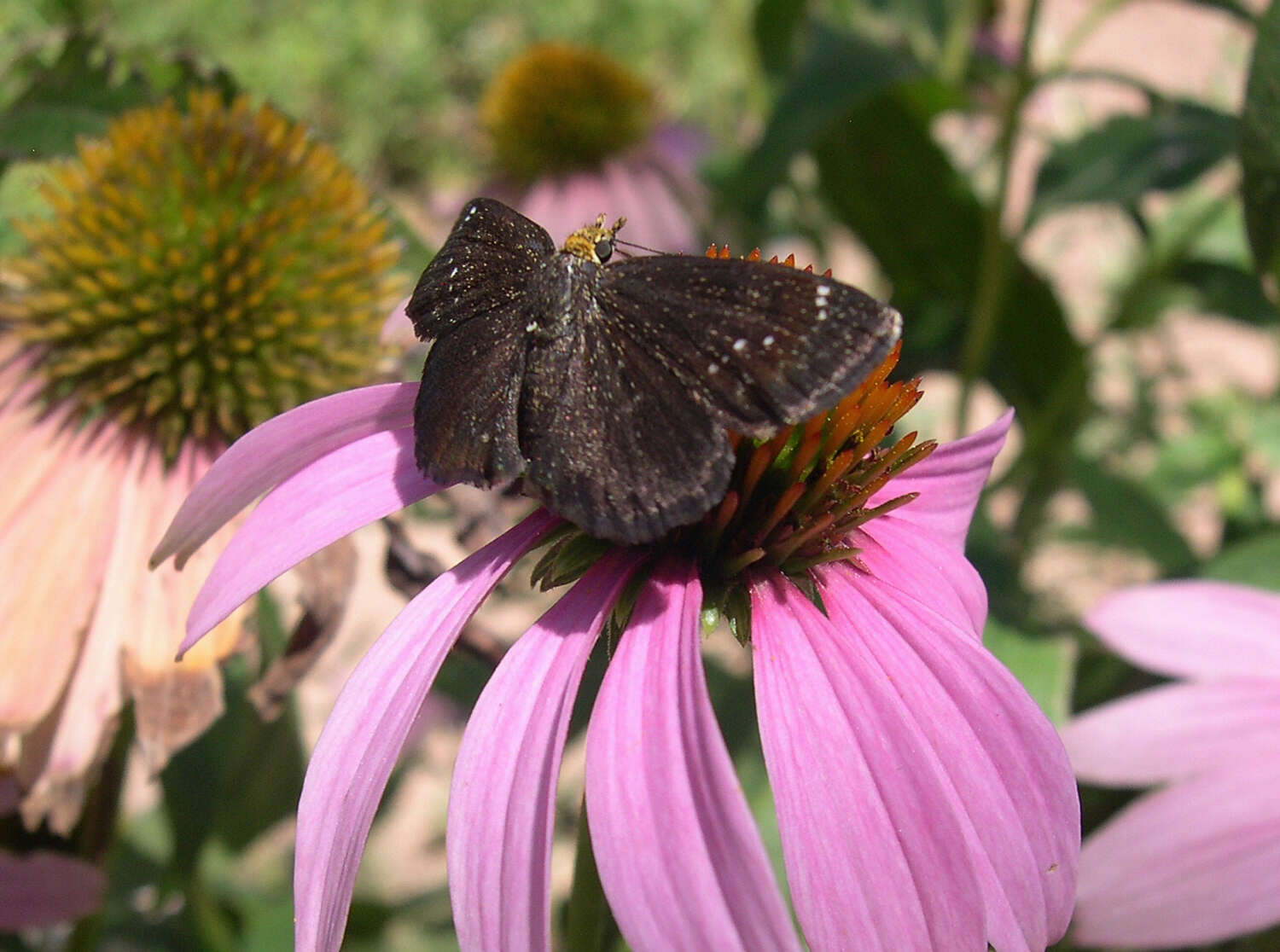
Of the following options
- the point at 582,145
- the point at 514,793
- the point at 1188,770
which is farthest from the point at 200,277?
the point at 582,145

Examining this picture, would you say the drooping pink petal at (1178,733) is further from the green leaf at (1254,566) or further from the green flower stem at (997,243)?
the green flower stem at (997,243)

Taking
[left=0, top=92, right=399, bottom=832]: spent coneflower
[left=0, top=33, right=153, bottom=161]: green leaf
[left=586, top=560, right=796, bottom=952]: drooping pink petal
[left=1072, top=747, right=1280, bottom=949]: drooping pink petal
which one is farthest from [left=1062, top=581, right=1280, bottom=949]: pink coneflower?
[left=0, top=33, right=153, bottom=161]: green leaf

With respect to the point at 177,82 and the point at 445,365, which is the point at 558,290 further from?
the point at 177,82

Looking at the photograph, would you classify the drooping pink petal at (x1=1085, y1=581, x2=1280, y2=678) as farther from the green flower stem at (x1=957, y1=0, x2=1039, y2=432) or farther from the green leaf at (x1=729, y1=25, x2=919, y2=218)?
the green leaf at (x1=729, y1=25, x2=919, y2=218)

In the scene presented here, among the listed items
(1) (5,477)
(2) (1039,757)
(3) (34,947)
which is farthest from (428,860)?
(2) (1039,757)

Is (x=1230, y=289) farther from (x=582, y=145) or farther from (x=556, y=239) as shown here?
(x=582, y=145)

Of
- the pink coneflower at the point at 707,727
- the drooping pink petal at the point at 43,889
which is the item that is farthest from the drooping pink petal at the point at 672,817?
the drooping pink petal at the point at 43,889
